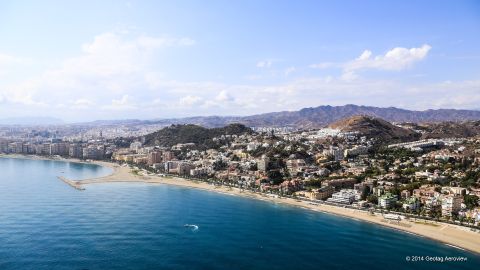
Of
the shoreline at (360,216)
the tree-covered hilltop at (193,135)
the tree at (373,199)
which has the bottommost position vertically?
the shoreline at (360,216)

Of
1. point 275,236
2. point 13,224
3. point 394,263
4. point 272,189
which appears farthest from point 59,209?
point 394,263

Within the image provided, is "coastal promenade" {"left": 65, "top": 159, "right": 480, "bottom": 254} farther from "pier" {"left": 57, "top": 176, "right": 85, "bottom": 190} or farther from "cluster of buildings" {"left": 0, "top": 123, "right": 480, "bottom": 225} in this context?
"cluster of buildings" {"left": 0, "top": 123, "right": 480, "bottom": 225}

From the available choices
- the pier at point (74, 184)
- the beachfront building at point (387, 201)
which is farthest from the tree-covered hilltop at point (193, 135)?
the beachfront building at point (387, 201)

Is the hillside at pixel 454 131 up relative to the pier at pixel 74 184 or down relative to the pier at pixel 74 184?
up

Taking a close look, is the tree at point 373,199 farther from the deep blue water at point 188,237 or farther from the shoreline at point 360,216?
the deep blue water at point 188,237

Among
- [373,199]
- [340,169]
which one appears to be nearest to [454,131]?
[340,169]

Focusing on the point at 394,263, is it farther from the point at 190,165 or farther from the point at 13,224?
the point at 190,165
